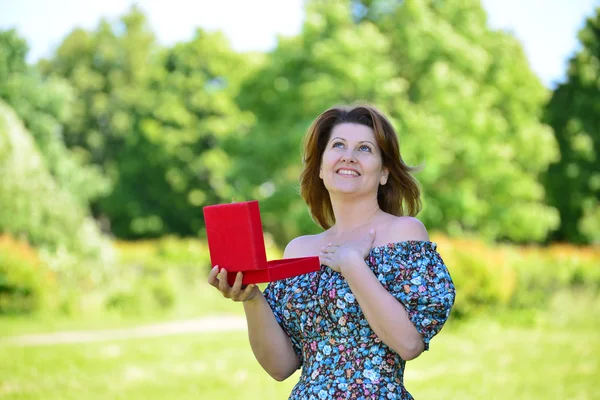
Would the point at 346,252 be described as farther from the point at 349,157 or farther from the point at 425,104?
the point at 425,104

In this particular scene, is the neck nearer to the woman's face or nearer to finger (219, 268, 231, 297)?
the woman's face

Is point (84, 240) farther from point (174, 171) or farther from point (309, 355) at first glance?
point (174, 171)

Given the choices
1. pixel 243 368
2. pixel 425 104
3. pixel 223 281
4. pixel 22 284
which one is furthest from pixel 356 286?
pixel 425 104

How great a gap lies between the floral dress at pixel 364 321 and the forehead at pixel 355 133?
42cm

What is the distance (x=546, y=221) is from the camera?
24.7m

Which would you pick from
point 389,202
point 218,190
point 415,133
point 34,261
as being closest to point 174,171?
point 218,190

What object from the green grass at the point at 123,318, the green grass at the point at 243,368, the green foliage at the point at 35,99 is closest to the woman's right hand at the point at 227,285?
the green grass at the point at 243,368

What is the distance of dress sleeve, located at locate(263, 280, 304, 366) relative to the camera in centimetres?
309

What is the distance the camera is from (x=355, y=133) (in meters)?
3.01

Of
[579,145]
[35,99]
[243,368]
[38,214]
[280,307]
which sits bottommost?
[243,368]

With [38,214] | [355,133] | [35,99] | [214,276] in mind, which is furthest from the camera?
[35,99]

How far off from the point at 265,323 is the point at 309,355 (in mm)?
206

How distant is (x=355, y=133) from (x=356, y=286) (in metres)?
0.64

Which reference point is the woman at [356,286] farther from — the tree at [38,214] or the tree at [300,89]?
the tree at [300,89]
